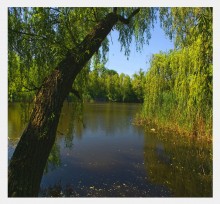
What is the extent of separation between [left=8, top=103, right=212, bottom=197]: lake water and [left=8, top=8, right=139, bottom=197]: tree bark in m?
0.79

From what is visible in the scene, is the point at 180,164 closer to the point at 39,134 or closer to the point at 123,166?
the point at 123,166

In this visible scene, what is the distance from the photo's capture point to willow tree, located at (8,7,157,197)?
2.58m

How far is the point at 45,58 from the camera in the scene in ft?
11.8

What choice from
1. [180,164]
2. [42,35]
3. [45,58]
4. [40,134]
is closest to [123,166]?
[180,164]

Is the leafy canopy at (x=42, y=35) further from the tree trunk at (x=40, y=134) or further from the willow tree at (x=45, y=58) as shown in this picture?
the tree trunk at (x=40, y=134)

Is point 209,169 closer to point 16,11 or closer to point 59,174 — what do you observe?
point 59,174

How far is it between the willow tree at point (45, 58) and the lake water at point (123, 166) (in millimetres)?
760

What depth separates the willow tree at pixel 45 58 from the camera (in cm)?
258

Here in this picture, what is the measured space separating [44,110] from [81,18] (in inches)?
62.8

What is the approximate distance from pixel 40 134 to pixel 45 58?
1.29m

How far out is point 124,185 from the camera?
523 cm

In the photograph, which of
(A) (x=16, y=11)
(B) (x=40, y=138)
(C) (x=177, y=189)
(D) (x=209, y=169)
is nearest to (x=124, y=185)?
(C) (x=177, y=189)

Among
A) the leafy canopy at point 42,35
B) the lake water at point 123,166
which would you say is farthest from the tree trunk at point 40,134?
the lake water at point 123,166
